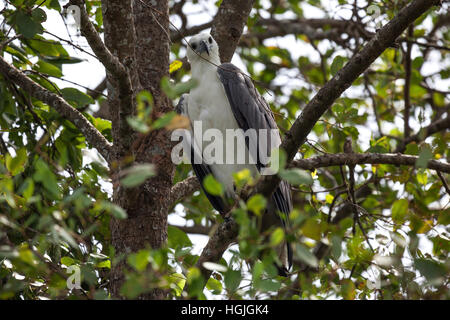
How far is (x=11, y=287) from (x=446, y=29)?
5565 millimetres

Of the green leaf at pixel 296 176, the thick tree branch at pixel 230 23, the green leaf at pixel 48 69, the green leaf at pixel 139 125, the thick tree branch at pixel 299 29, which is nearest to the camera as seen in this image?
the green leaf at pixel 139 125

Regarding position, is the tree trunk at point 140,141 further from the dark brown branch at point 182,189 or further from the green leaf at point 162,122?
the green leaf at point 162,122

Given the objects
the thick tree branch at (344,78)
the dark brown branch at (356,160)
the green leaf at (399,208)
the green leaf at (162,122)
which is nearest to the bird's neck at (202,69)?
the dark brown branch at (356,160)

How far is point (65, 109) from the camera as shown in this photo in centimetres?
334

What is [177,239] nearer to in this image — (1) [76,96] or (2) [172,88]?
(1) [76,96]

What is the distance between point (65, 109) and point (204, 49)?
126cm

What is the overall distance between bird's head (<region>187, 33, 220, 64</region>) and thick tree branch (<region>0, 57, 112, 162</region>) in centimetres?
112

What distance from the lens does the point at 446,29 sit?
612cm

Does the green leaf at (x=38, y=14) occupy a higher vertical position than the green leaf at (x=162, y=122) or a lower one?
higher

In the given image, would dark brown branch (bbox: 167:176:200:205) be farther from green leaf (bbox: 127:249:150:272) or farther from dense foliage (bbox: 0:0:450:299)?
green leaf (bbox: 127:249:150:272)

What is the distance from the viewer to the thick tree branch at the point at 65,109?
3.24 meters

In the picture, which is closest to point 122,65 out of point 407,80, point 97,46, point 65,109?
point 97,46

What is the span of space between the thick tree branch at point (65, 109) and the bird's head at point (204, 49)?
44.1 inches
